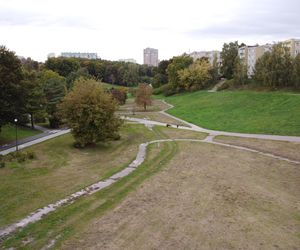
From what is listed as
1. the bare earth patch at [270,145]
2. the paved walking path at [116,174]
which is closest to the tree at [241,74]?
the paved walking path at [116,174]

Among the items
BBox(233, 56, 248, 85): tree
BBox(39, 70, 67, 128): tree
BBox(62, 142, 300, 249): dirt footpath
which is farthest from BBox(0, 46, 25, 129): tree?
BBox(233, 56, 248, 85): tree

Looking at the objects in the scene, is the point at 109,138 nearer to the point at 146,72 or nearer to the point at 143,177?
the point at 143,177

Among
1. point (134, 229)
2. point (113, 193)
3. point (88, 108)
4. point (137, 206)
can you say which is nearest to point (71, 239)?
point (134, 229)

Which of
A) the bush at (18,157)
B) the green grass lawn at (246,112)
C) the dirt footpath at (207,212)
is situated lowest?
the dirt footpath at (207,212)

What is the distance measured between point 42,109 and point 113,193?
100 feet

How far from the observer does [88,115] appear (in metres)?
31.9

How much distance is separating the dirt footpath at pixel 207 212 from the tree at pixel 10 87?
16.3 meters

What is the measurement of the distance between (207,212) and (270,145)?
1900 centimetres

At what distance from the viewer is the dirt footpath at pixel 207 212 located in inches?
501

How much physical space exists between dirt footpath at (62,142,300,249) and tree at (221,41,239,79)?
2537 inches

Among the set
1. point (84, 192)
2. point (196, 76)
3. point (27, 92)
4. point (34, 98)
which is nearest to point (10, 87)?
point (27, 92)

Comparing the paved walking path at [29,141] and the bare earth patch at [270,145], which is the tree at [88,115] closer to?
the paved walking path at [29,141]

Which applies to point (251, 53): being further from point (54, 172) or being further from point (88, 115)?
point (54, 172)

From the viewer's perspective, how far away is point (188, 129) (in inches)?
1721
